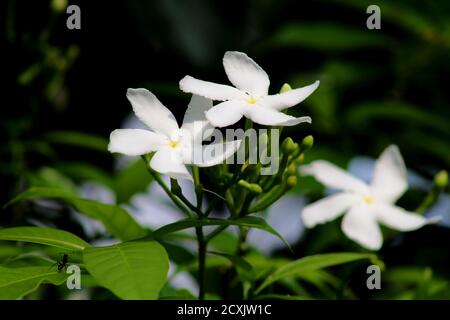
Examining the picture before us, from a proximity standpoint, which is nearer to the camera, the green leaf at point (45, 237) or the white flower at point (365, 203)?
the green leaf at point (45, 237)

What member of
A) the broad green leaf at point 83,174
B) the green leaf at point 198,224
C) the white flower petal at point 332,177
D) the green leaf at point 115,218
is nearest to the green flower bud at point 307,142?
the green leaf at point 198,224

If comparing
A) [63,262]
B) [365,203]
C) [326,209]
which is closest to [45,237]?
[63,262]

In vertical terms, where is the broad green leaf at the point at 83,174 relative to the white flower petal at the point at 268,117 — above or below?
above

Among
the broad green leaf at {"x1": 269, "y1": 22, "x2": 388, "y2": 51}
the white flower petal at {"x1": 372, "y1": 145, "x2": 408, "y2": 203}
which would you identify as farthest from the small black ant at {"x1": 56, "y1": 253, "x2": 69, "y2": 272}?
the broad green leaf at {"x1": 269, "y1": 22, "x2": 388, "y2": 51}

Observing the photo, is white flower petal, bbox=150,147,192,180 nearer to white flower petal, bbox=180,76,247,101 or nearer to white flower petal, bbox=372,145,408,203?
white flower petal, bbox=180,76,247,101

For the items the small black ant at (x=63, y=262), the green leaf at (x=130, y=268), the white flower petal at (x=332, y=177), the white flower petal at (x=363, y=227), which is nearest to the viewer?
the green leaf at (x=130, y=268)

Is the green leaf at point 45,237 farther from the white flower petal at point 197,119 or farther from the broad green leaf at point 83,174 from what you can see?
the broad green leaf at point 83,174
